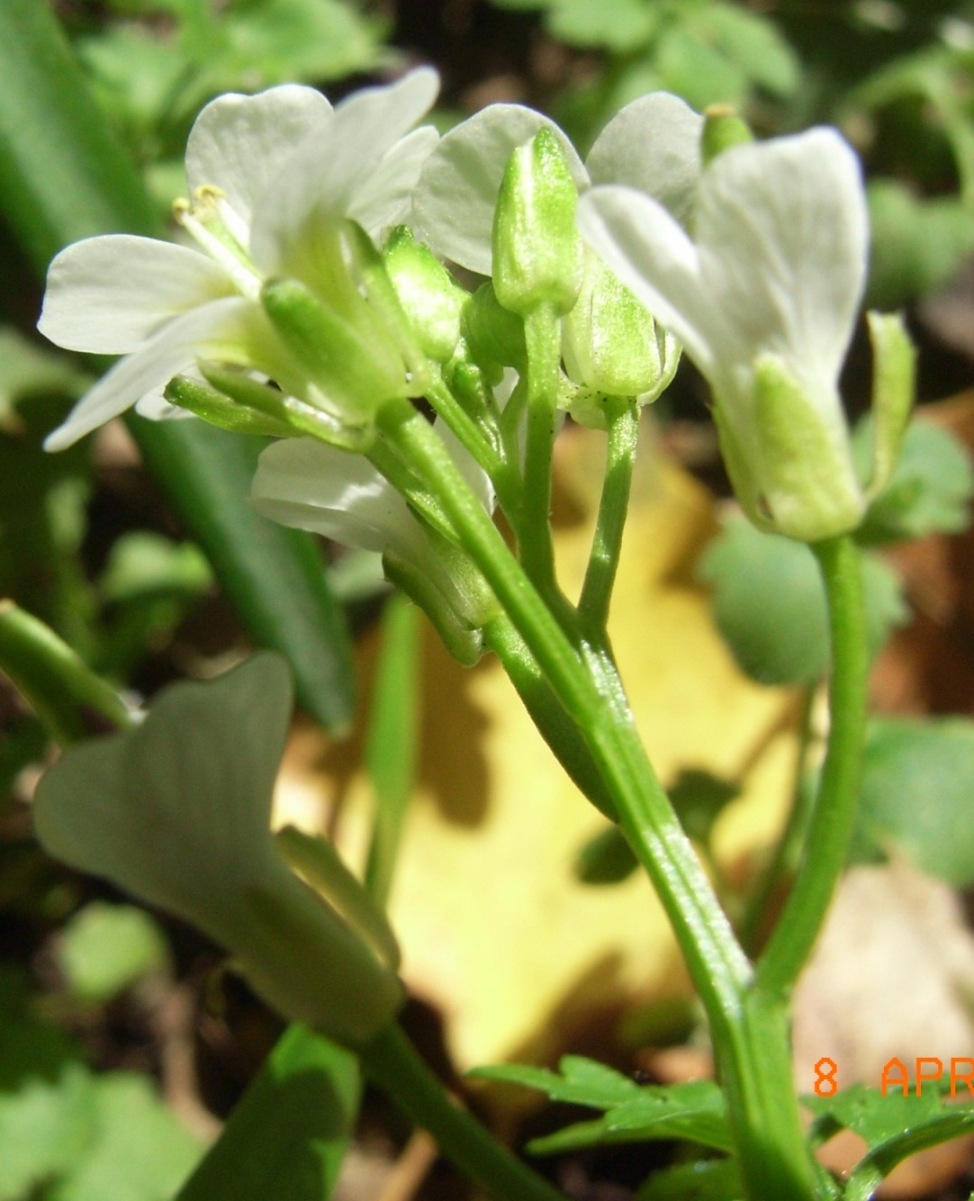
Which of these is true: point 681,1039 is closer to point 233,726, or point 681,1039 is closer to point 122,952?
point 122,952

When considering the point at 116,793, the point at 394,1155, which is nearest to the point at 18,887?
the point at 394,1155

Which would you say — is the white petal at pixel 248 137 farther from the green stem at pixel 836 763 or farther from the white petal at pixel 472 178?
the green stem at pixel 836 763

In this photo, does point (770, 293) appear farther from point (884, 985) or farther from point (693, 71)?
point (884, 985)

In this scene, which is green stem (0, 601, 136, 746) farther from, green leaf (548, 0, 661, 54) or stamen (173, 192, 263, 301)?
green leaf (548, 0, 661, 54)

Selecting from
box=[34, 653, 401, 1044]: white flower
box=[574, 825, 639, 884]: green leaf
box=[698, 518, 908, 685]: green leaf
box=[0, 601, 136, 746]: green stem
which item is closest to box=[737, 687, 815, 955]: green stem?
box=[698, 518, 908, 685]: green leaf

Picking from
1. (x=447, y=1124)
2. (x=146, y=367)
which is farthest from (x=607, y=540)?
Result: (x=447, y=1124)
